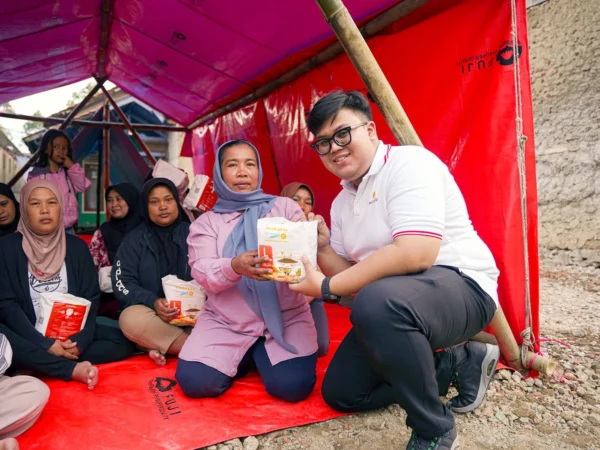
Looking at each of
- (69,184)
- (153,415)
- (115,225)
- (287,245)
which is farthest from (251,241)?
(69,184)

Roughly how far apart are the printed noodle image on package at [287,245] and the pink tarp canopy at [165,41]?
164cm

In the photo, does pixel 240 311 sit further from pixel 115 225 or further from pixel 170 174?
pixel 170 174

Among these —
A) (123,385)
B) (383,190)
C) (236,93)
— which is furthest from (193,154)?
(383,190)

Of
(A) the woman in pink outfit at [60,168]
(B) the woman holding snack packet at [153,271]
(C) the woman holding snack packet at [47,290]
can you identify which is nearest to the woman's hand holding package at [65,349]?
(C) the woman holding snack packet at [47,290]

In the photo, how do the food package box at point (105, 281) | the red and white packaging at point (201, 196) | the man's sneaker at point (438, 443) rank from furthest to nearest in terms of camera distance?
the red and white packaging at point (201, 196) < the food package box at point (105, 281) < the man's sneaker at point (438, 443)

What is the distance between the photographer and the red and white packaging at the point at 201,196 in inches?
162

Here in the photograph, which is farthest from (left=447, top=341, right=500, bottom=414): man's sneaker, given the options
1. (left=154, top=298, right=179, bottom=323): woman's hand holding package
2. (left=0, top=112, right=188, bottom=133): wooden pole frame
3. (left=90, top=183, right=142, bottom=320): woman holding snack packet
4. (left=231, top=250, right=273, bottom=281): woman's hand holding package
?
(left=0, top=112, right=188, bottom=133): wooden pole frame

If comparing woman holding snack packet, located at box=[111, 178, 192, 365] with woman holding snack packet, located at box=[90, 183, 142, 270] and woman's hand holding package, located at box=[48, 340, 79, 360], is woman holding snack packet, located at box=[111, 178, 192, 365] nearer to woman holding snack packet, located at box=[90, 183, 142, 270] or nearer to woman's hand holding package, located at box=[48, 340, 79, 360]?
woman's hand holding package, located at box=[48, 340, 79, 360]

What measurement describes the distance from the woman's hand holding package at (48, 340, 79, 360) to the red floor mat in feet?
0.47

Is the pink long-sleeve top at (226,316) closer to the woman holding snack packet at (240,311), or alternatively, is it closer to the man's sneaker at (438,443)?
the woman holding snack packet at (240,311)

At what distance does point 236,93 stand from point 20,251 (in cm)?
313

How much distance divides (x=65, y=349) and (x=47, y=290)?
36cm

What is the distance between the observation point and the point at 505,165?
2156 mm

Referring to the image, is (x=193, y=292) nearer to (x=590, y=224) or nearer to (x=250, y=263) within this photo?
(x=250, y=263)
